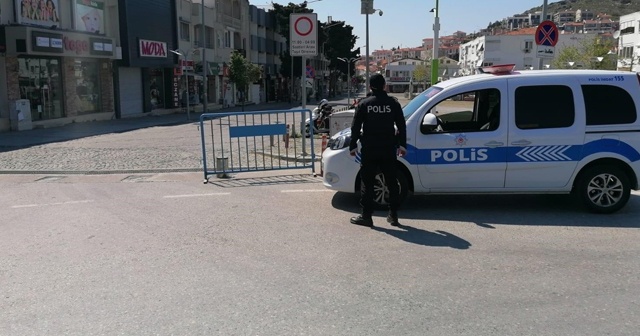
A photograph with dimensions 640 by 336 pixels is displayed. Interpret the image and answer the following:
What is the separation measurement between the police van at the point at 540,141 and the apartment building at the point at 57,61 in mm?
20766

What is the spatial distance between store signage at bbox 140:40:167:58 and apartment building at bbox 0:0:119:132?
223 cm

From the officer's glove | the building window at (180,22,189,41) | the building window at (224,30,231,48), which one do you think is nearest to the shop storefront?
the building window at (180,22,189,41)

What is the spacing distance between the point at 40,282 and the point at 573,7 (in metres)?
222

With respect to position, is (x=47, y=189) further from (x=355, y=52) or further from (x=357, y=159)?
(x=355, y=52)

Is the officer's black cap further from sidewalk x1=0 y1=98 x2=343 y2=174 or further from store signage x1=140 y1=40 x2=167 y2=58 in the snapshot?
store signage x1=140 y1=40 x2=167 y2=58

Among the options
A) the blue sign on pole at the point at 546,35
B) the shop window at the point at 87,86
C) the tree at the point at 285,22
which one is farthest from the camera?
the tree at the point at 285,22

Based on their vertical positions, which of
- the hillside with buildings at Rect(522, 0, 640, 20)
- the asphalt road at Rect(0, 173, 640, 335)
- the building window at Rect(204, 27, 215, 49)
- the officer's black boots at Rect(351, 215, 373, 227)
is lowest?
the asphalt road at Rect(0, 173, 640, 335)

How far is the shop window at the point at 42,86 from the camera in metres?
24.3

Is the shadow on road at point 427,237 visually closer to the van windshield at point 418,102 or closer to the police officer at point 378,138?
the police officer at point 378,138

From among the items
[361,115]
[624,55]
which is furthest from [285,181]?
[624,55]

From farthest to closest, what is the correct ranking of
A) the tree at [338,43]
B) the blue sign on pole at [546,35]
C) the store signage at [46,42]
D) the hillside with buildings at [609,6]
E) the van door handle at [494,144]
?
the hillside with buildings at [609,6]
the tree at [338,43]
the store signage at [46,42]
the blue sign on pole at [546,35]
the van door handle at [494,144]

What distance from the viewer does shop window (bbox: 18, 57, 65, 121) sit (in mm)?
24297

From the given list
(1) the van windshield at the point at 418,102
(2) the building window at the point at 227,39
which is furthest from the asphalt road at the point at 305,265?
(2) the building window at the point at 227,39

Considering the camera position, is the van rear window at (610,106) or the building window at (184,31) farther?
the building window at (184,31)
